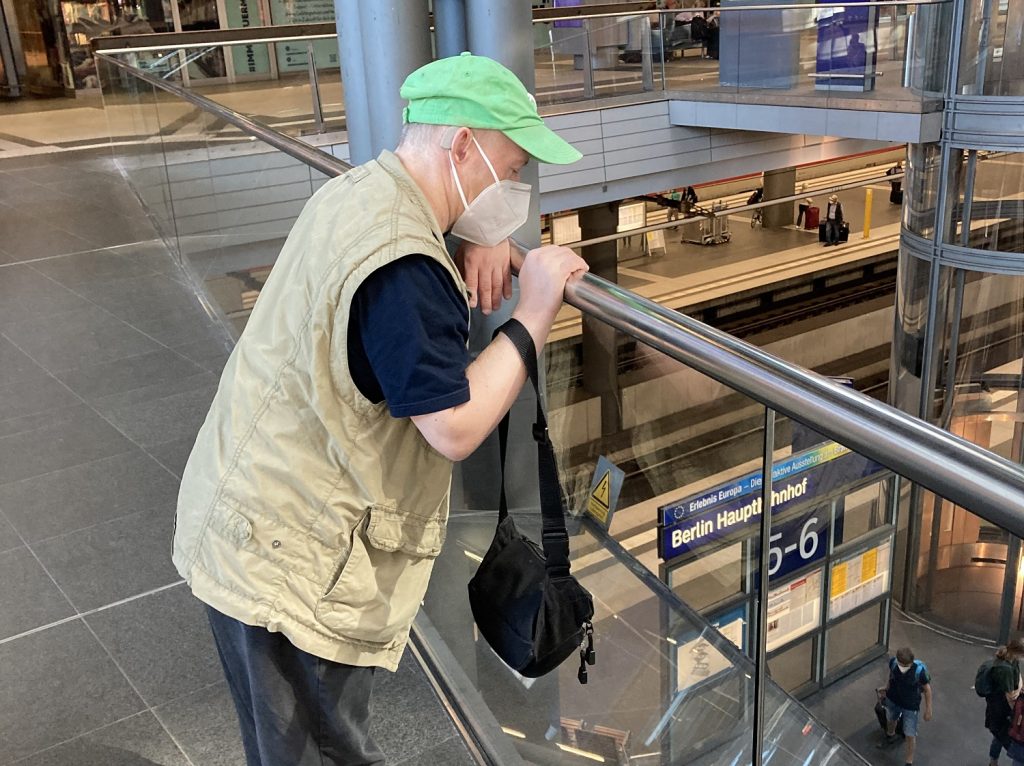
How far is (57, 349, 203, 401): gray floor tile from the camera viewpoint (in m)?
4.85

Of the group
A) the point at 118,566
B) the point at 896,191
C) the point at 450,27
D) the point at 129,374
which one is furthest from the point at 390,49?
the point at 896,191

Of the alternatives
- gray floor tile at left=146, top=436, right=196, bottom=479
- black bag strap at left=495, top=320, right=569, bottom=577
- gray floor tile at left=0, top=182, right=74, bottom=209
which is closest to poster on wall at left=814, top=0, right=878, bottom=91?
gray floor tile at left=0, top=182, right=74, bottom=209

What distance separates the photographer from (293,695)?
1.70 m

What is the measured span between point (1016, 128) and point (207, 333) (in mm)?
7070

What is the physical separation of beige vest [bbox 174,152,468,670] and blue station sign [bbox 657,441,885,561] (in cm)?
57

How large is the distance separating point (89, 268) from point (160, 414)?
10.0 feet

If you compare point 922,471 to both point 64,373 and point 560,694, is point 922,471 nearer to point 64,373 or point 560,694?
point 560,694

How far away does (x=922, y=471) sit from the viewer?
1200 millimetres

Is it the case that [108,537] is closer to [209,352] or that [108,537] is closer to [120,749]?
[120,749]

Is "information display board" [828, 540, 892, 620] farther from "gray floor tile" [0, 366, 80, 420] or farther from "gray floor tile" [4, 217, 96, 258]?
"gray floor tile" [4, 217, 96, 258]

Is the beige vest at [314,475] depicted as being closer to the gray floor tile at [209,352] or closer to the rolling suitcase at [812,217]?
the gray floor tile at [209,352]

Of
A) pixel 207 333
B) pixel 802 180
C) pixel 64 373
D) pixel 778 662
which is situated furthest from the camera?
pixel 802 180

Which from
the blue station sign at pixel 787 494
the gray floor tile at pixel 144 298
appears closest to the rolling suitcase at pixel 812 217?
the gray floor tile at pixel 144 298

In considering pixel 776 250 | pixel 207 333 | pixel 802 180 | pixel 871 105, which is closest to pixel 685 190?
pixel 776 250
